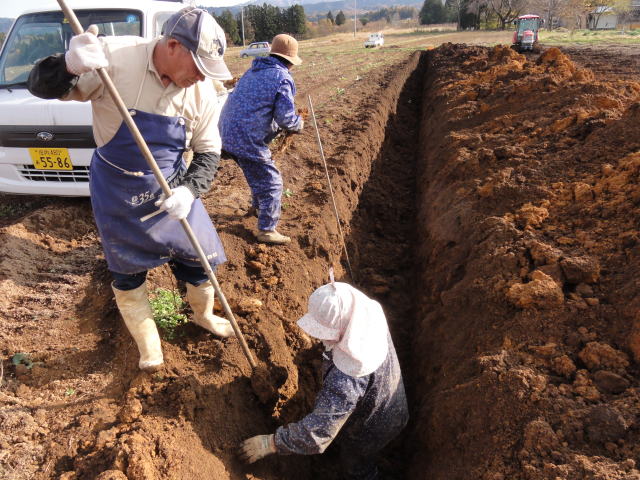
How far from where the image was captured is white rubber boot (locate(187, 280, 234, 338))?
10.6 feet

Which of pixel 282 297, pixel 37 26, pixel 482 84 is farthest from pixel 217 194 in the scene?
pixel 482 84

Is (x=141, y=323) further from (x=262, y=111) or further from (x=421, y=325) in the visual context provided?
(x=421, y=325)

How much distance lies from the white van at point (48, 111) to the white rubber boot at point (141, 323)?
9.08 feet

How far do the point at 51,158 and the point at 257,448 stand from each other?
4234mm

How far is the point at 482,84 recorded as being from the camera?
30.5ft

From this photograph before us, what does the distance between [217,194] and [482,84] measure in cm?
647

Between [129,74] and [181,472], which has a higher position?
[129,74]

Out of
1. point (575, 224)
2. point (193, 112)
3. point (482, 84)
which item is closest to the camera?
point (193, 112)

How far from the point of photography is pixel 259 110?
4.31m

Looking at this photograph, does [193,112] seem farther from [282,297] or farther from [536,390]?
[536,390]

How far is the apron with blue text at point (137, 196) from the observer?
2512 millimetres

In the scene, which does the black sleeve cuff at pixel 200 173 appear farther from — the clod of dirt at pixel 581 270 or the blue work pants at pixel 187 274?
the clod of dirt at pixel 581 270

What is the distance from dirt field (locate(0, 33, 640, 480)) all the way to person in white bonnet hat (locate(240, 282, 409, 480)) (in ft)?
1.31

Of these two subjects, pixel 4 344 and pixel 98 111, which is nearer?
pixel 98 111
